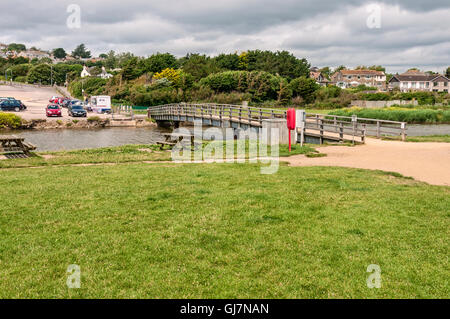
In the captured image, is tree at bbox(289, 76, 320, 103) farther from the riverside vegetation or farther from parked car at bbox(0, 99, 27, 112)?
the riverside vegetation

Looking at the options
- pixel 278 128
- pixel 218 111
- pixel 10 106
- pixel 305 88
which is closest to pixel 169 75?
pixel 305 88

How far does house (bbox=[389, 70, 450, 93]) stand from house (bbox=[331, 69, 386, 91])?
38.9 feet

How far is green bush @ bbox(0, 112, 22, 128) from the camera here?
42.3 metres

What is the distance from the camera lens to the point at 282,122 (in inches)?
788

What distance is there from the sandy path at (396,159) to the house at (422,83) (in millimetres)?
105654

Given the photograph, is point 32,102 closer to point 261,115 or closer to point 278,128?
point 261,115

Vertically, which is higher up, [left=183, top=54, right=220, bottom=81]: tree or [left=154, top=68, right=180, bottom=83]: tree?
[left=183, top=54, right=220, bottom=81]: tree

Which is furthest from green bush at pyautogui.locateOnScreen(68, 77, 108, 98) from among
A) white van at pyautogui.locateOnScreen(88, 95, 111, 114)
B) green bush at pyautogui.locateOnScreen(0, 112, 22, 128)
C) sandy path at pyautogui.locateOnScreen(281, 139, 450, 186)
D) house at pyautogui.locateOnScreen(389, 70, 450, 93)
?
house at pyautogui.locateOnScreen(389, 70, 450, 93)

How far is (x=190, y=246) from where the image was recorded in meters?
5.83

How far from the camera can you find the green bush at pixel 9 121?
42.3m

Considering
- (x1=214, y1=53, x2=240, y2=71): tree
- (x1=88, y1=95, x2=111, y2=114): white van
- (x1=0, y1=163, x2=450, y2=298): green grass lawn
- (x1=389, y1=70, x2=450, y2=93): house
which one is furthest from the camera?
(x1=389, y1=70, x2=450, y2=93): house

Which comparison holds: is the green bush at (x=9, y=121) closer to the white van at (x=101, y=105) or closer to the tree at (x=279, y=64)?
the white van at (x=101, y=105)

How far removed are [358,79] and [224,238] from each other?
140 meters
